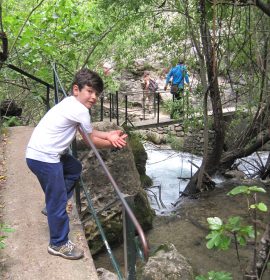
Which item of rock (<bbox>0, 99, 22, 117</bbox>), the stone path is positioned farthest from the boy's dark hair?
rock (<bbox>0, 99, 22, 117</bbox>)

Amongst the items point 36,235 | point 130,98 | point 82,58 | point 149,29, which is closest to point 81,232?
point 36,235

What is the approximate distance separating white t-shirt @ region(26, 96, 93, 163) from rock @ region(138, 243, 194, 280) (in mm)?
2631

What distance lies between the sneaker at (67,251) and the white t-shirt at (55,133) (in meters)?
0.70

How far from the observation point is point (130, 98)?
21094 millimetres

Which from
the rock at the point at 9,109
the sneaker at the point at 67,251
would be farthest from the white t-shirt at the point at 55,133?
the rock at the point at 9,109

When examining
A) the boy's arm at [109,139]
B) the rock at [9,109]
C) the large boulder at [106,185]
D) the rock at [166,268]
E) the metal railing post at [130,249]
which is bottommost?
the rock at [166,268]

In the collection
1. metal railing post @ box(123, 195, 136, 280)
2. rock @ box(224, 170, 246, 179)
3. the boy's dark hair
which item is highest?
the boy's dark hair

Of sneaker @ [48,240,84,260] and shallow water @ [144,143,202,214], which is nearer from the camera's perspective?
sneaker @ [48,240,84,260]

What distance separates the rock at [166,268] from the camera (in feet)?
16.8

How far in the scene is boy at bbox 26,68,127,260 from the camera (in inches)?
120

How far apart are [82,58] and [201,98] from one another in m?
3.31

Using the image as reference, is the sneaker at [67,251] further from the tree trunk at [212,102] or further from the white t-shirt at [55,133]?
the tree trunk at [212,102]

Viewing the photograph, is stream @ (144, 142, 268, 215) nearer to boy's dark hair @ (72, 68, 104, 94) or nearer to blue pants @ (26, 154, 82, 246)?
blue pants @ (26, 154, 82, 246)

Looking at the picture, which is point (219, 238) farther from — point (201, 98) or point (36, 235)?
point (201, 98)
